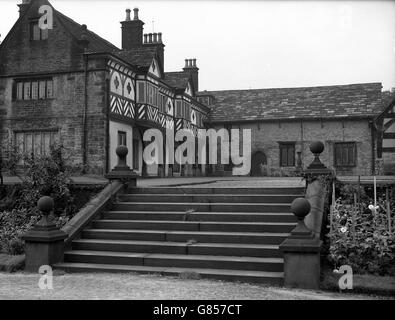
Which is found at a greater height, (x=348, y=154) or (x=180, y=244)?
(x=348, y=154)

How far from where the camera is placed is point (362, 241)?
7.91 meters

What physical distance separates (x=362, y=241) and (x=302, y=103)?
27613mm

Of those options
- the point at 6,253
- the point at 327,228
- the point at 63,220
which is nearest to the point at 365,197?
the point at 327,228

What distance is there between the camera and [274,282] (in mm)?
6902

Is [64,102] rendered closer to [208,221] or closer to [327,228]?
[208,221]

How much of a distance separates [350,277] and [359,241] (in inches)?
53.1

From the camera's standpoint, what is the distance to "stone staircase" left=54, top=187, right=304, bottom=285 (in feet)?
24.8

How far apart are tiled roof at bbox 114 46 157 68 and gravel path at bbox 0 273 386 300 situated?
1841 centimetres

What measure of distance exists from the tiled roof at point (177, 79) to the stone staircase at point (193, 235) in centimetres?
2047

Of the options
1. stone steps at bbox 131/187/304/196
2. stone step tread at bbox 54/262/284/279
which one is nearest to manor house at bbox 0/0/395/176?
stone steps at bbox 131/187/304/196

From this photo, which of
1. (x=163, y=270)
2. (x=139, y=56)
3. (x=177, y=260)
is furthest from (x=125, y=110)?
(x=163, y=270)

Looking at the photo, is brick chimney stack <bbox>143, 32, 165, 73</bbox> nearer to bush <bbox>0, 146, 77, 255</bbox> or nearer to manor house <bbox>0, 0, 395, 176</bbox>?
manor house <bbox>0, 0, 395, 176</bbox>

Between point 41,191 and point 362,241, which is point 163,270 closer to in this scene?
point 362,241
